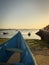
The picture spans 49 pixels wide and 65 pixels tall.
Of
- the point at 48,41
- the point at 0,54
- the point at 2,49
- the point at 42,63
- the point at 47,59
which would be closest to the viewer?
the point at 0,54

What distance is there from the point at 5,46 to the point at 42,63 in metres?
1.61

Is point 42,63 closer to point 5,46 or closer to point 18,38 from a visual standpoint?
point 18,38

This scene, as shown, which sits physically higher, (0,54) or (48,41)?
(0,54)

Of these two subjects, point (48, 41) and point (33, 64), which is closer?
point (33, 64)

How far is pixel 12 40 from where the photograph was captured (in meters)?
5.67

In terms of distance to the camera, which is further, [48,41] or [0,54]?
[48,41]

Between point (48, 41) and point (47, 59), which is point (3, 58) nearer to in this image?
point (47, 59)

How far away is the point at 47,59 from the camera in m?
6.53

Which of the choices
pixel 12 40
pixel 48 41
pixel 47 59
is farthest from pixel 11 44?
pixel 48 41

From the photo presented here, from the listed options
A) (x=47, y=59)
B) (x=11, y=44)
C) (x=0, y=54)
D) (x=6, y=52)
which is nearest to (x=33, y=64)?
(x=0, y=54)

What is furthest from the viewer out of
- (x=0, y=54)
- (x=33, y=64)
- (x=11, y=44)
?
(x=11, y=44)

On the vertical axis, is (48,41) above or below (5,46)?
below

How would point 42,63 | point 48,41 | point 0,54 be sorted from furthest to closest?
point 48,41 < point 42,63 < point 0,54

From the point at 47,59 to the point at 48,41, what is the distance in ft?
13.6
